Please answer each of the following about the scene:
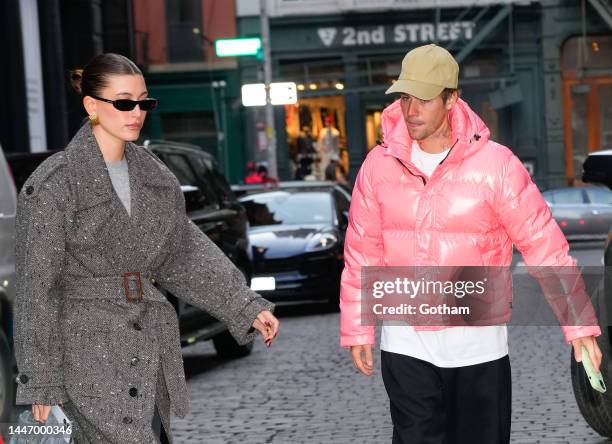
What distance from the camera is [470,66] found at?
35.4 meters

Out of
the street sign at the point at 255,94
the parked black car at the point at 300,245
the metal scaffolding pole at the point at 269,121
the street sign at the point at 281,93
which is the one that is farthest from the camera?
the metal scaffolding pole at the point at 269,121

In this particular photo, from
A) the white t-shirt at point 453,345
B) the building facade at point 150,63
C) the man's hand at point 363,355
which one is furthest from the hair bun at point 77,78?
the building facade at point 150,63

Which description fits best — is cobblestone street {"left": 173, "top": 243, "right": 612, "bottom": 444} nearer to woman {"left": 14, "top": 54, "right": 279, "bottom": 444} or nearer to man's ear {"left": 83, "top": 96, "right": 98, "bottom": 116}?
woman {"left": 14, "top": 54, "right": 279, "bottom": 444}

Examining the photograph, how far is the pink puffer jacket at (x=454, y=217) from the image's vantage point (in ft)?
15.9

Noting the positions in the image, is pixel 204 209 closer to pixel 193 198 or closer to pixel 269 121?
pixel 193 198

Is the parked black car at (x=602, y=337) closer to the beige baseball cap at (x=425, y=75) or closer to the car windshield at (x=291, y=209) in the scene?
the beige baseball cap at (x=425, y=75)

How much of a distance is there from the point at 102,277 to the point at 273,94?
2145cm

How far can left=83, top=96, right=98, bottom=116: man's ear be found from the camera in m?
4.60

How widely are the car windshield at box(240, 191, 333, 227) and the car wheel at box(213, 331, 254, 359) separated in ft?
15.2

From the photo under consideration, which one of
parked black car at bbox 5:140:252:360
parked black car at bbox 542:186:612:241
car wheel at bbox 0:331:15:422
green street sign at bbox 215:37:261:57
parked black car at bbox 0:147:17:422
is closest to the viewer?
car wheel at bbox 0:331:15:422

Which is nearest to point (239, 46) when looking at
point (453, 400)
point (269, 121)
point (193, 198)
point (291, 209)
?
point (269, 121)

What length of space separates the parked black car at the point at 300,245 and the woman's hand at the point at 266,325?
1122 cm

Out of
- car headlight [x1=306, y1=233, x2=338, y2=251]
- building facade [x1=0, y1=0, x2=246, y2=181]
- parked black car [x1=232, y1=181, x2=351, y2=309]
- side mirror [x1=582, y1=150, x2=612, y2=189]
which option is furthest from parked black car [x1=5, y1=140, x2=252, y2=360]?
building facade [x1=0, y1=0, x2=246, y2=181]

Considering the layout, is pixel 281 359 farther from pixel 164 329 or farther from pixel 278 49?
pixel 278 49
